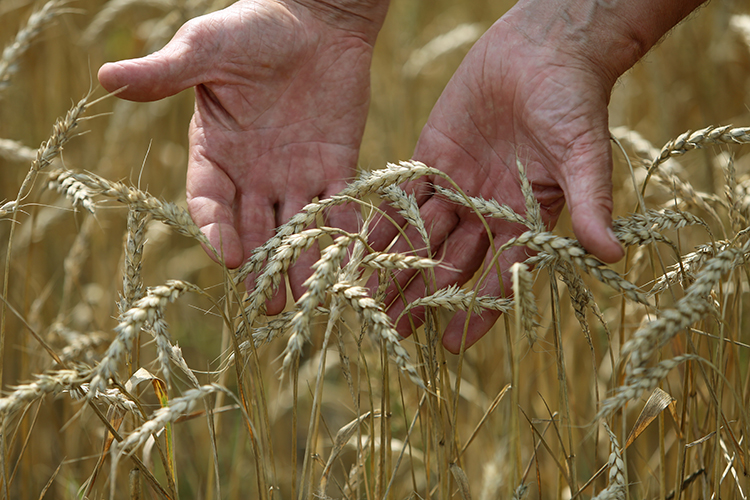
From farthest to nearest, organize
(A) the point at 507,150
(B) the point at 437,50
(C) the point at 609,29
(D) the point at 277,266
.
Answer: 1. (B) the point at 437,50
2. (A) the point at 507,150
3. (C) the point at 609,29
4. (D) the point at 277,266

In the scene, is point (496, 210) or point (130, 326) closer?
point (130, 326)

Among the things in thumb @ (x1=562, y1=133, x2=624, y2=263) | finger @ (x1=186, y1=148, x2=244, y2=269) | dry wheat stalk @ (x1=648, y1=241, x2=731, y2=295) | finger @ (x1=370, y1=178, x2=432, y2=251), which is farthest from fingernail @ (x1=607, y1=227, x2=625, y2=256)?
finger @ (x1=186, y1=148, x2=244, y2=269)

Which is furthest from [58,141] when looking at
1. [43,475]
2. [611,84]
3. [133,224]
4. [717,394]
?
[43,475]

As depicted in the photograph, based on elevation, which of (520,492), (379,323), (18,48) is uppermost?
(18,48)

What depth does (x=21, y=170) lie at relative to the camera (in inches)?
133

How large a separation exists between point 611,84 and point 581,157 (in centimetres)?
38

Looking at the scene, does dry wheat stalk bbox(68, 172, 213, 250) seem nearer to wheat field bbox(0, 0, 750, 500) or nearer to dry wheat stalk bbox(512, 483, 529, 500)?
wheat field bbox(0, 0, 750, 500)

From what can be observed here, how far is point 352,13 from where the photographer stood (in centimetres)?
230

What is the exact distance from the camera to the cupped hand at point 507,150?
143cm

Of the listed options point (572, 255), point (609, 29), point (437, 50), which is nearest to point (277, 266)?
point (572, 255)

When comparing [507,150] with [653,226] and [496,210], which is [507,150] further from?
[653,226]

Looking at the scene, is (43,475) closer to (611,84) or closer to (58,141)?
(58,141)

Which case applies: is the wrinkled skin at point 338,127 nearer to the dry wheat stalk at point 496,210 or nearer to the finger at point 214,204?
the finger at point 214,204

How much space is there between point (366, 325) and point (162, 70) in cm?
99
